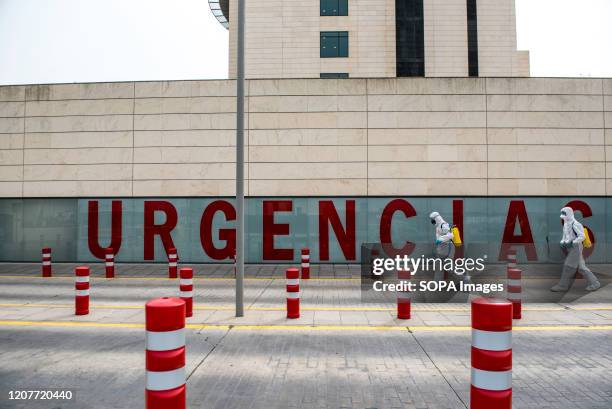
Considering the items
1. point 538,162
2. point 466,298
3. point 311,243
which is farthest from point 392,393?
point 538,162

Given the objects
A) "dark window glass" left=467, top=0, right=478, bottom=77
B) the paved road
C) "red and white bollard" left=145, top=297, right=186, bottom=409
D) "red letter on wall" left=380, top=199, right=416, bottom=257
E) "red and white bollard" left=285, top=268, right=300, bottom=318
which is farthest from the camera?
"dark window glass" left=467, top=0, right=478, bottom=77

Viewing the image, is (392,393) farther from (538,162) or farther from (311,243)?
(538,162)

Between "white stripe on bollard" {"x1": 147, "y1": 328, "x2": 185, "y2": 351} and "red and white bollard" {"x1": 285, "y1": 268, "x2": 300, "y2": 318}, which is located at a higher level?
"white stripe on bollard" {"x1": 147, "y1": 328, "x2": 185, "y2": 351}

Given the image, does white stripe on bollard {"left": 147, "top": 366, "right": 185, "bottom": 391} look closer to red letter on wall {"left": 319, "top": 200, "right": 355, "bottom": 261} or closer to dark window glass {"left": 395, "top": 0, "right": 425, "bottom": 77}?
red letter on wall {"left": 319, "top": 200, "right": 355, "bottom": 261}

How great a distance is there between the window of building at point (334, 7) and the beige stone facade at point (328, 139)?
16.2 meters

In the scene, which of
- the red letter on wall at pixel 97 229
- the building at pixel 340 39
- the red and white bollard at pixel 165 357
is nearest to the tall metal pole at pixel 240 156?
the red and white bollard at pixel 165 357

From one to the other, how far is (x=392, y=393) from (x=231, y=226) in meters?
12.9

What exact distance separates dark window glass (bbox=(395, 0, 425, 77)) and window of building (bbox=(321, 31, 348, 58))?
4.63 meters

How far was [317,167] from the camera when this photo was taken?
16.7 metres

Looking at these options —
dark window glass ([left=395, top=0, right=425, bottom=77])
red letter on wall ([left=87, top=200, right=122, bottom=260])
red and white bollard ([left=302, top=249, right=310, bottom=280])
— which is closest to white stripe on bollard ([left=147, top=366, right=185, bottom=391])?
red and white bollard ([left=302, top=249, right=310, bottom=280])

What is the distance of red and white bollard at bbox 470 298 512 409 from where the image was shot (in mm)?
2865

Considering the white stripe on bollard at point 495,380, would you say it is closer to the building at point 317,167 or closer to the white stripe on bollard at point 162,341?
the white stripe on bollard at point 162,341

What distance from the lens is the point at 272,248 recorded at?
1662 centimetres

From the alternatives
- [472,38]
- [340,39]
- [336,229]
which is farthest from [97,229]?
[472,38]
